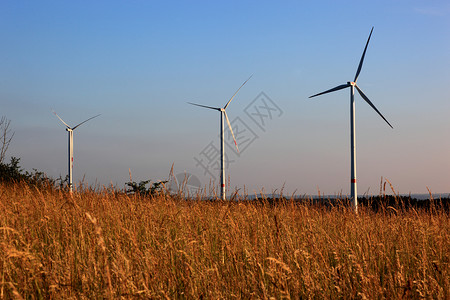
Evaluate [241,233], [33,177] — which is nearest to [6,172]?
[33,177]

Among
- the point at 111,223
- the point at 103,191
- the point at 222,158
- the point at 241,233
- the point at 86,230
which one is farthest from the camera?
the point at 222,158

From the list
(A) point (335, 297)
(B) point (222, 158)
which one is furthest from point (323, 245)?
(B) point (222, 158)

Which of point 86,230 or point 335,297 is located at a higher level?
point 86,230

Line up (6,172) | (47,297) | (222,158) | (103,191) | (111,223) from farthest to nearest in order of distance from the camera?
(222,158) → (6,172) → (103,191) → (111,223) → (47,297)

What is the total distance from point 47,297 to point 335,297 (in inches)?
129

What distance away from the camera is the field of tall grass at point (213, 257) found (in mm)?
4141

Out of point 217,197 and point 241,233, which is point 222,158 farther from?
point 241,233

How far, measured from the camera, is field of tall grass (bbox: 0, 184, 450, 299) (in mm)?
4141

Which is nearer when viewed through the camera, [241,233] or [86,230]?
[241,233]

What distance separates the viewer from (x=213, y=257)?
20.4 ft

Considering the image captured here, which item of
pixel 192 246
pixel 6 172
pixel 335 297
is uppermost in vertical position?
pixel 6 172

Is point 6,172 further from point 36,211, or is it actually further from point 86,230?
point 86,230

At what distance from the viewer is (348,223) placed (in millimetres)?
8531

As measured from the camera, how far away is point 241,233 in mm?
6445
